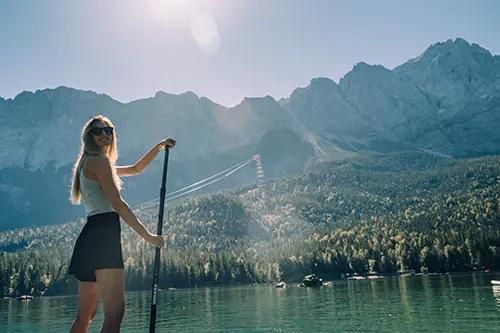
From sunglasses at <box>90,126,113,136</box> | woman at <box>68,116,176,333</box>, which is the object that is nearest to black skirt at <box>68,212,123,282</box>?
woman at <box>68,116,176,333</box>

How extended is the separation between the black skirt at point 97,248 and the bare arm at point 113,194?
34cm

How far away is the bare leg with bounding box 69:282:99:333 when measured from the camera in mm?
7367

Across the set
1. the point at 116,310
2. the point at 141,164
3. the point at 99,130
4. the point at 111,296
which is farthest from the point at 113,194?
the point at 141,164

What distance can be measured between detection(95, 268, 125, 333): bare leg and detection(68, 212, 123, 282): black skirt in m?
0.13

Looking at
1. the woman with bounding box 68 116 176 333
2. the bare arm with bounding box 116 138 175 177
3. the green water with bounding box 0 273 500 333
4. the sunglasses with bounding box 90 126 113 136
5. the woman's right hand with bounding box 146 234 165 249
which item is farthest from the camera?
the green water with bounding box 0 273 500 333

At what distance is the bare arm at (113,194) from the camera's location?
23.3 ft

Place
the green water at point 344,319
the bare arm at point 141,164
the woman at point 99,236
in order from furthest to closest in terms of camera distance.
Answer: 1. the green water at point 344,319
2. the bare arm at point 141,164
3. the woman at point 99,236

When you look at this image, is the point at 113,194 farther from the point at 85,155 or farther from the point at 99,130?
the point at 99,130

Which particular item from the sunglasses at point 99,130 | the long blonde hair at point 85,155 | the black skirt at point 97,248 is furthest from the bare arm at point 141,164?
the black skirt at point 97,248

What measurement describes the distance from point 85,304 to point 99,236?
126 cm

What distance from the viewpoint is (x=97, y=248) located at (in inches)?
280

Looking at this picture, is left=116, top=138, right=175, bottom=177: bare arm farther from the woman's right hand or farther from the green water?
the green water

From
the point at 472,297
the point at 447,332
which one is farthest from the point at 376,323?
the point at 472,297

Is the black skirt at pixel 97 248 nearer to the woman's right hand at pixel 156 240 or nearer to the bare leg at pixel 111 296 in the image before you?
the bare leg at pixel 111 296
